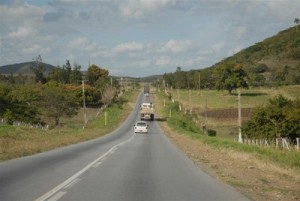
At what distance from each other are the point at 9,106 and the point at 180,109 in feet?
146

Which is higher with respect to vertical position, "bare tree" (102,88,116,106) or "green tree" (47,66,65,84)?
"green tree" (47,66,65,84)

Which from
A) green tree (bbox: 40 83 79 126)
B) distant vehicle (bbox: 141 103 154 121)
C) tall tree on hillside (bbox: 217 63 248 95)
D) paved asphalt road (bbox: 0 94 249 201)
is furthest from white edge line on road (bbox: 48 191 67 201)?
tall tree on hillside (bbox: 217 63 248 95)

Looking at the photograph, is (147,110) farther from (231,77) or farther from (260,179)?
(260,179)

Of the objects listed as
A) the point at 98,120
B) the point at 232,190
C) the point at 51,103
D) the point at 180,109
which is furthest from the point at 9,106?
the point at 232,190

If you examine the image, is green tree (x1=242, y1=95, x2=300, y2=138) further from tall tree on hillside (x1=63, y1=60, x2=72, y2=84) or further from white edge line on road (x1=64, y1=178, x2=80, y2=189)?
tall tree on hillside (x1=63, y1=60, x2=72, y2=84)

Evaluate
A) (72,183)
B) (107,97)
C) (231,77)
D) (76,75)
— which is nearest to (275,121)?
(72,183)

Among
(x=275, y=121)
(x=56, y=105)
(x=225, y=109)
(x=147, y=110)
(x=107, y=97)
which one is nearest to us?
(x=275, y=121)

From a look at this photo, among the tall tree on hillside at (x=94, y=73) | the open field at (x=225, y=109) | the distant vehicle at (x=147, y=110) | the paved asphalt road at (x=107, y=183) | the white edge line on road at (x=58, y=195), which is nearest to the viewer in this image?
the white edge line on road at (x=58, y=195)

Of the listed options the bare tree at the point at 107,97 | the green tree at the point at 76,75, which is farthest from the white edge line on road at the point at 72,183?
the green tree at the point at 76,75

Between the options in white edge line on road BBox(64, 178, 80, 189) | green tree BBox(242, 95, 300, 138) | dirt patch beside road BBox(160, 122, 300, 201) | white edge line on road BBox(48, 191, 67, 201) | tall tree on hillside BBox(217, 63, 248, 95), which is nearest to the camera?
white edge line on road BBox(48, 191, 67, 201)

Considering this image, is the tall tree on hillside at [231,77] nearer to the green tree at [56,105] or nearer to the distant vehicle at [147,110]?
the distant vehicle at [147,110]

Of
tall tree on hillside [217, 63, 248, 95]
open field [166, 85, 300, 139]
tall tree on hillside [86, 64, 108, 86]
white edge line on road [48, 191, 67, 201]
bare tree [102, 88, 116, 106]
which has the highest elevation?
tall tree on hillside [86, 64, 108, 86]

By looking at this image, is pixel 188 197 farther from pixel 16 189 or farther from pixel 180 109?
pixel 180 109

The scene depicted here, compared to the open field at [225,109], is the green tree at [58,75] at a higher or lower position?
higher
